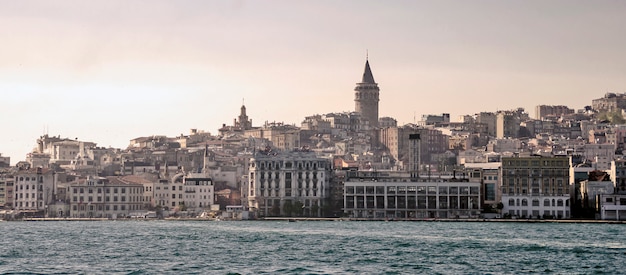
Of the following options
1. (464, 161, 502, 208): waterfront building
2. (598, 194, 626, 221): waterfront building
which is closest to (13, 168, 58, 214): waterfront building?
(464, 161, 502, 208): waterfront building

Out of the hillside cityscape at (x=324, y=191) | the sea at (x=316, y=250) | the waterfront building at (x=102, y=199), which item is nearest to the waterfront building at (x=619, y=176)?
the hillside cityscape at (x=324, y=191)

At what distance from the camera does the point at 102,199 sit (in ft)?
443

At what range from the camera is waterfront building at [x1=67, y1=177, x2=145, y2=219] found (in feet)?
440

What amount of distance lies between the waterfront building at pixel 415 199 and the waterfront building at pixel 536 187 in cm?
264

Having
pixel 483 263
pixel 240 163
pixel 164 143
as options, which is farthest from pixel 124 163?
pixel 483 263

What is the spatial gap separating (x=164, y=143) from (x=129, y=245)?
12081 centimetres

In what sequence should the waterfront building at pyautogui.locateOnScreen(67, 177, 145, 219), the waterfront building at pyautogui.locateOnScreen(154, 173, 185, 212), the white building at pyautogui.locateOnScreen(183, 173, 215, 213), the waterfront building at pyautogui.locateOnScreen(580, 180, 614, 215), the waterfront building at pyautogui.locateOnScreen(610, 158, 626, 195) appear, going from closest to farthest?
the waterfront building at pyautogui.locateOnScreen(580, 180, 614, 215), the waterfront building at pyautogui.locateOnScreen(610, 158, 626, 195), the waterfront building at pyautogui.locateOnScreen(67, 177, 145, 219), the waterfront building at pyautogui.locateOnScreen(154, 173, 185, 212), the white building at pyautogui.locateOnScreen(183, 173, 215, 213)

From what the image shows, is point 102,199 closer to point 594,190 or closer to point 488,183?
point 488,183

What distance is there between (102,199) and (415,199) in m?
28.9

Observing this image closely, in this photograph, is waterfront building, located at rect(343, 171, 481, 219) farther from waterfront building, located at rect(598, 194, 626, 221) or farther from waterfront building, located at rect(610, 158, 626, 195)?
waterfront building, located at rect(610, 158, 626, 195)

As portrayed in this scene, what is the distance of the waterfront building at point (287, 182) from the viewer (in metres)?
130

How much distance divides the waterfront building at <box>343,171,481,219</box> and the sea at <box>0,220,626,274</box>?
21374mm

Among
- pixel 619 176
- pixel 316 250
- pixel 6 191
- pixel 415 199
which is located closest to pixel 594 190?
pixel 619 176

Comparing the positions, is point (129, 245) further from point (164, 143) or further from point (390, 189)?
point (164, 143)
